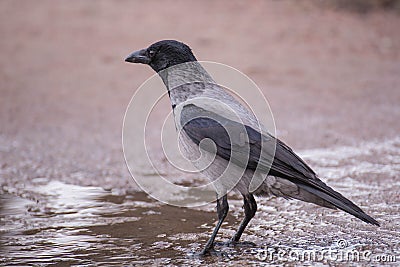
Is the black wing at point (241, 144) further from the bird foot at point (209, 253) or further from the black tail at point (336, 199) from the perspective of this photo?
the bird foot at point (209, 253)

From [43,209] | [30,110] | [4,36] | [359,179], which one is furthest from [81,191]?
[4,36]

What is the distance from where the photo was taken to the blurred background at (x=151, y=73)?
7984 millimetres

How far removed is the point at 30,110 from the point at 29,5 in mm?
5798

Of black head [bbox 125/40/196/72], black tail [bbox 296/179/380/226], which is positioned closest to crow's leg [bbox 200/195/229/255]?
black tail [bbox 296/179/380/226]

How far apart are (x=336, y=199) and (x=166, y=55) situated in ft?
6.02

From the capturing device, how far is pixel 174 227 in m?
5.83

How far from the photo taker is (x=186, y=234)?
563 centimetres

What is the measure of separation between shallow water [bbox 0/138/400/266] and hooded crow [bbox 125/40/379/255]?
12.0 inches

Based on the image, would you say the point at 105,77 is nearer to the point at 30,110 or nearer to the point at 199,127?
the point at 30,110

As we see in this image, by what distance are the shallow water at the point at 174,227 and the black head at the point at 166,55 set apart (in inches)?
54.0

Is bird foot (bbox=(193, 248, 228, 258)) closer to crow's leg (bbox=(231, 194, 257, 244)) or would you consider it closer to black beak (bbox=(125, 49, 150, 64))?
crow's leg (bbox=(231, 194, 257, 244))

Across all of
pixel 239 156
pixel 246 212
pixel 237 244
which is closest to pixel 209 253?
pixel 237 244


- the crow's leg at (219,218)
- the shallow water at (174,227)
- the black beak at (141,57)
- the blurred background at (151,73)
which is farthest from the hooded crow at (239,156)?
the blurred background at (151,73)

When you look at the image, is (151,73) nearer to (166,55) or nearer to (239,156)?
(166,55)
